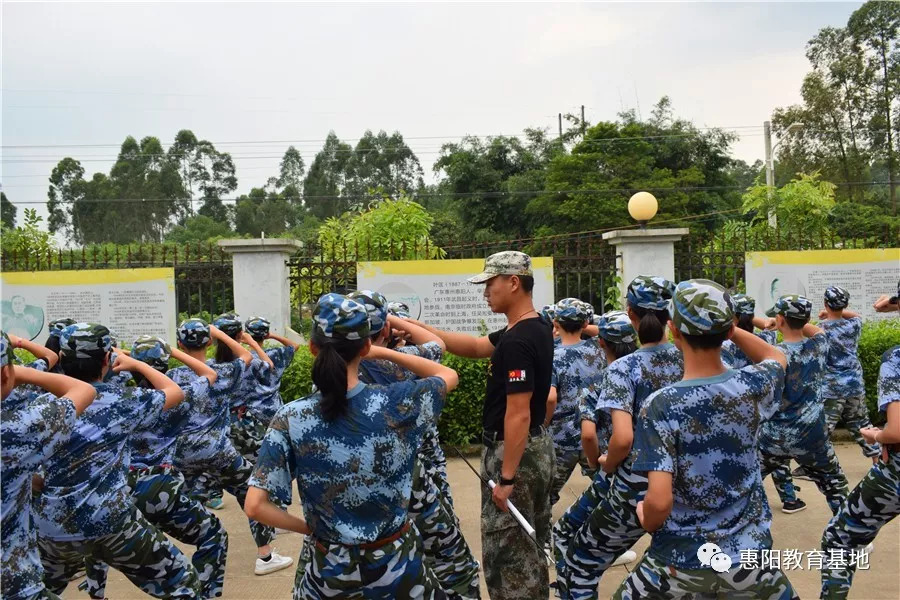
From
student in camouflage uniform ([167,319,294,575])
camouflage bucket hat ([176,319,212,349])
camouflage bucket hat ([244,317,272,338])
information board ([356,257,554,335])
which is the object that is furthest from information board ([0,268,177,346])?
camouflage bucket hat ([176,319,212,349])

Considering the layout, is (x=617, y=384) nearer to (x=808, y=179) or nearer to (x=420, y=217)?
(x=420, y=217)

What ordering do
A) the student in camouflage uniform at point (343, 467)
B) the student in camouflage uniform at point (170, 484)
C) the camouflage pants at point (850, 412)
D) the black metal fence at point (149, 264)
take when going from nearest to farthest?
1. the student in camouflage uniform at point (343, 467)
2. the student in camouflage uniform at point (170, 484)
3. the camouflage pants at point (850, 412)
4. the black metal fence at point (149, 264)

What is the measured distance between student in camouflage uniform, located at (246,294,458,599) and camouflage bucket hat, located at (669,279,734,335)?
1.00 m

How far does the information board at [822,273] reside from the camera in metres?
10.4

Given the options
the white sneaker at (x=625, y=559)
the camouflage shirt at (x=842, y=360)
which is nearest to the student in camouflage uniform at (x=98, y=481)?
the white sneaker at (x=625, y=559)

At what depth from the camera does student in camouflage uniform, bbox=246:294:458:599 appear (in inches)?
106

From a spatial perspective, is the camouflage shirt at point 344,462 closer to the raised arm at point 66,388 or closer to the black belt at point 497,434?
the raised arm at point 66,388

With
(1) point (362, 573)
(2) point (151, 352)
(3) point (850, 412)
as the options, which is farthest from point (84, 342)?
(3) point (850, 412)

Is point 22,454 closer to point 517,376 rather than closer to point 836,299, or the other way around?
point 517,376

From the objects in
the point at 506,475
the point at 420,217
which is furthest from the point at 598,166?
the point at 506,475

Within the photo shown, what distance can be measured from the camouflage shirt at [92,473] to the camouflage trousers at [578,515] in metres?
2.23

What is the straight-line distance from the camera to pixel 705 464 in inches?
108

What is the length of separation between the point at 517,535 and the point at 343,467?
1414 millimetres

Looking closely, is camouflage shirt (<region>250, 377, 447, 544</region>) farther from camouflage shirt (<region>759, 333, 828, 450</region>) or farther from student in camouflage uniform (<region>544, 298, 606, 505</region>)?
camouflage shirt (<region>759, 333, 828, 450</region>)
